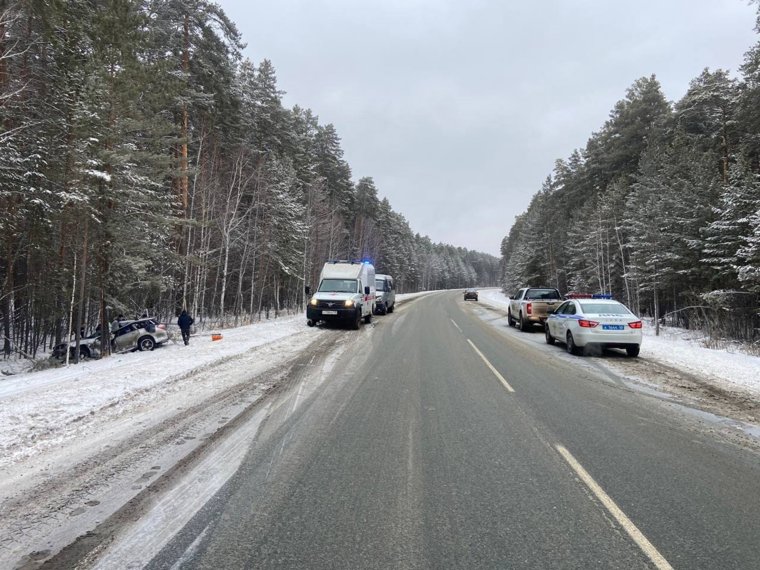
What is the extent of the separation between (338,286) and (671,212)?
16.6 meters

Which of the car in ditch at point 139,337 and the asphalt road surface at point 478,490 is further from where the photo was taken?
the car in ditch at point 139,337

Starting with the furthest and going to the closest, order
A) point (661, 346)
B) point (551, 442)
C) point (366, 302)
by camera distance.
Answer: point (366, 302), point (661, 346), point (551, 442)

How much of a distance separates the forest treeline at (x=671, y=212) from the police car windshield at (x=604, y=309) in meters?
5.43

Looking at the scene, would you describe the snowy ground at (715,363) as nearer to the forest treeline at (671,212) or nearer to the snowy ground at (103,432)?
the forest treeline at (671,212)

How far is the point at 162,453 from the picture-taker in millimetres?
4422

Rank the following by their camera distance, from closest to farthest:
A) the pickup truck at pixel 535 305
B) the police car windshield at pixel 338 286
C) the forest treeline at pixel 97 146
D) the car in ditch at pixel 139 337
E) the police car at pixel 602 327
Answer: the forest treeline at pixel 97 146 → the police car at pixel 602 327 → the car in ditch at pixel 139 337 → the pickup truck at pixel 535 305 → the police car windshield at pixel 338 286

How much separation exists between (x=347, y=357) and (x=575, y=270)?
131 ft

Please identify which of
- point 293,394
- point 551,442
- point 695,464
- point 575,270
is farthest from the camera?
point 575,270

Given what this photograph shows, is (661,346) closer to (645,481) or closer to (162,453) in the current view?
(645,481)

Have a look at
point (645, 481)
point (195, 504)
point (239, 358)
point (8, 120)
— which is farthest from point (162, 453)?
point (8, 120)

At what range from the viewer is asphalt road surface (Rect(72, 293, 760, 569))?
9.10 ft

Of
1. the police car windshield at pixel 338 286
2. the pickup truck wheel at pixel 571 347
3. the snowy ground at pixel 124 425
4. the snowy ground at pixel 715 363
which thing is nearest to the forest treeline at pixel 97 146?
the snowy ground at pixel 124 425

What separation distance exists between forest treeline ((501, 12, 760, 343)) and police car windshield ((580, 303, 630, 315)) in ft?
17.8

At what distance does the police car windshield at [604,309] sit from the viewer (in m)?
11.7
